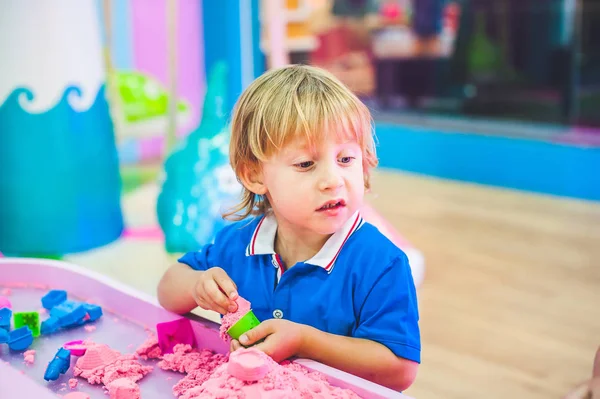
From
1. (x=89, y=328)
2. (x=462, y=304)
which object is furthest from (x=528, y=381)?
(x=89, y=328)

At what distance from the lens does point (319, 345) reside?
0.64 m

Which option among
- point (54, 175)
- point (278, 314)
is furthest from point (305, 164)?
point (54, 175)

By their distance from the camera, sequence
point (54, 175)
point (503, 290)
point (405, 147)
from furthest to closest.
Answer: point (405, 147), point (54, 175), point (503, 290)

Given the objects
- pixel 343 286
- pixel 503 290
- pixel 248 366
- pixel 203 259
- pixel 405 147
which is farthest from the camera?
pixel 405 147

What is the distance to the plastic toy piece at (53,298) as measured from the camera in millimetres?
850

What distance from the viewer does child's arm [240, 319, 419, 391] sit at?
24.6 inches

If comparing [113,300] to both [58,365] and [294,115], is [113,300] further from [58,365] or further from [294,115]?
[294,115]

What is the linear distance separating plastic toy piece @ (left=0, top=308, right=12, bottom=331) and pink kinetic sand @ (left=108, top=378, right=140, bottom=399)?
194mm

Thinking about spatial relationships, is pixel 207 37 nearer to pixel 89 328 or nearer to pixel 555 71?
pixel 89 328

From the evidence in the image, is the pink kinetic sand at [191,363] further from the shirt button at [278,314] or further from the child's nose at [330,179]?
the child's nose at [330,179]

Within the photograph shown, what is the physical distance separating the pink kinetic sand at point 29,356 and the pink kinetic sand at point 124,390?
124mm

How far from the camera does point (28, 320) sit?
77 centimetres

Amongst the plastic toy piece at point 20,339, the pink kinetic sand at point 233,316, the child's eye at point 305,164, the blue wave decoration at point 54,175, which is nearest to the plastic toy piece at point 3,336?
the plastic toy piece at point 20,339

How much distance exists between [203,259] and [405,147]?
5.68 feet
